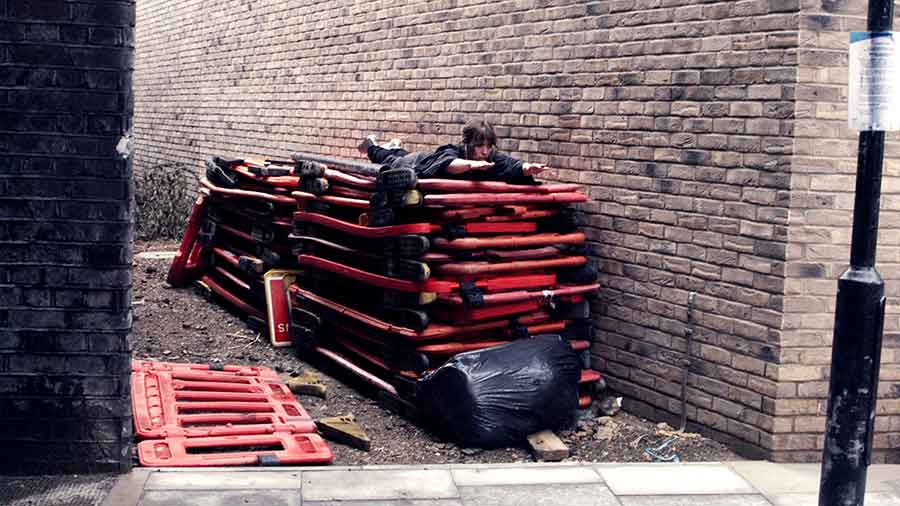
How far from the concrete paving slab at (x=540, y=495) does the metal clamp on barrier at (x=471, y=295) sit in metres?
1.55

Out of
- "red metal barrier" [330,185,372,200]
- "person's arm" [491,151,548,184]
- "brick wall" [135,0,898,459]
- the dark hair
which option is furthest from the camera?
"red metal barrier" [330,185,372,200]

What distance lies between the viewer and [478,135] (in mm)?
7938

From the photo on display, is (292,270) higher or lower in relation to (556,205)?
lower

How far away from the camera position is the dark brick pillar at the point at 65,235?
559cm

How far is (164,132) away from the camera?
1814 centimetres

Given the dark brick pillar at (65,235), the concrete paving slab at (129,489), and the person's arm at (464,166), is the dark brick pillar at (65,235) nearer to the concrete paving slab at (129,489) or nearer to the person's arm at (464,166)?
the concrete paving slab at (129,489)

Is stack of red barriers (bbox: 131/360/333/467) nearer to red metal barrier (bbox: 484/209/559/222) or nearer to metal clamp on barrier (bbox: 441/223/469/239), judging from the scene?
metal clamp on barrier (bbox: 441/223/469/239)

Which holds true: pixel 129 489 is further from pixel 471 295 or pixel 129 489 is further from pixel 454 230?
pixel 454 230

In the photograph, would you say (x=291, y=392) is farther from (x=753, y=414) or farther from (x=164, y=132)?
(x=164, y=132)

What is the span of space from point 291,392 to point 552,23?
3.34 meters

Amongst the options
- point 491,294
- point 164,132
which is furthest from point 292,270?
point 164,132

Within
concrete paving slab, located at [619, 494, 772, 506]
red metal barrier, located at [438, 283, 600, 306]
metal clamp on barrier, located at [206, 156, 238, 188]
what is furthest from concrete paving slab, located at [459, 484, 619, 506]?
metal clamp on barrier, located at [206, 156, 238, 188]

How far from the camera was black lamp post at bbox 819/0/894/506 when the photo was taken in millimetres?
4688

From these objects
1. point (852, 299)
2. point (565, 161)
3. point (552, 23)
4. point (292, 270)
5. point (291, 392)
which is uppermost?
point (552, 23)
